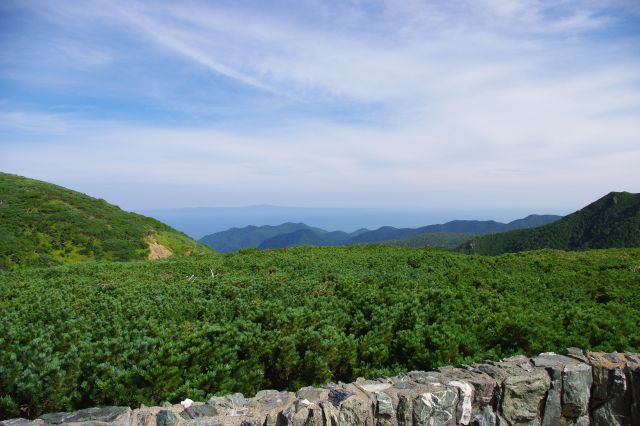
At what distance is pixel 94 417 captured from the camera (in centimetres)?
509

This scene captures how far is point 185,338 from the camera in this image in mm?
8109

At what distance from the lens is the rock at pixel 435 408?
5809 mm

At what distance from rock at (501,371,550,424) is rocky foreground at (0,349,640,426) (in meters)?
0.02

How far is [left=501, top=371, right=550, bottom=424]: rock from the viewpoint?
6316 millimetres

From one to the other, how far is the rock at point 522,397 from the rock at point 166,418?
510 cm

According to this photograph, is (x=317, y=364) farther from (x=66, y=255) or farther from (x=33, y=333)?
(x=66, y=255)

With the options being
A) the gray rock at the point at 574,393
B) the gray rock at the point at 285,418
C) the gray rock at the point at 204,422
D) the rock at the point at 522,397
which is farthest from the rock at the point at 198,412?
the gray rock at the point at 574,393

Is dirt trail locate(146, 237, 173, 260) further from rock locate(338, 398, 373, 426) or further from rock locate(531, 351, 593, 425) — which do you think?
rock locate(531, 351, 593, 425)

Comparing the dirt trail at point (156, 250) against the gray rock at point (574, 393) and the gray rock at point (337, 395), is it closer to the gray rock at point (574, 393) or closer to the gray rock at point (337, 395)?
the gray rock at point (337, 395)

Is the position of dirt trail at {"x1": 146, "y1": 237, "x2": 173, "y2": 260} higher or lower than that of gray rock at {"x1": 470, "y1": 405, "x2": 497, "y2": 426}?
lower

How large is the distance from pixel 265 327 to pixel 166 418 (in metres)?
4.75

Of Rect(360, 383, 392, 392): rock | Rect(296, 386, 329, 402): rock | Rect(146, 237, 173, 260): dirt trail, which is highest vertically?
Rect(360, 383, 392, 392): rock

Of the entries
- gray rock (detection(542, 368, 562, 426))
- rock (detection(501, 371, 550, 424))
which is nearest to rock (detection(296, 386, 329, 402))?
rock (detection(501, 371, 550, 424))

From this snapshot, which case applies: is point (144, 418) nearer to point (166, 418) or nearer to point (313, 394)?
point (166, 418)
